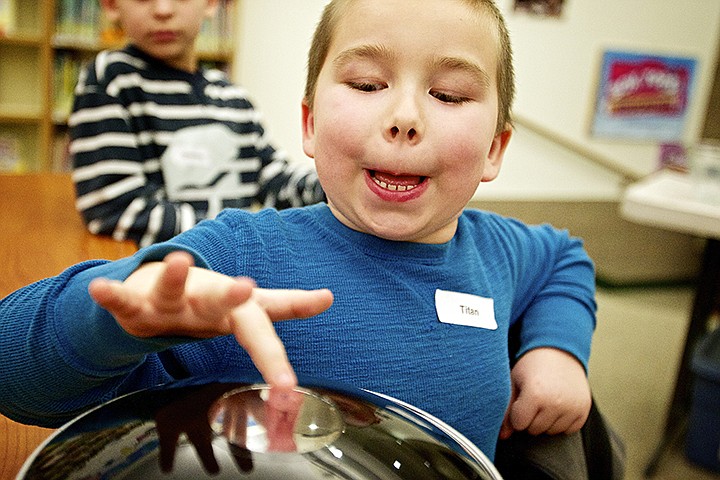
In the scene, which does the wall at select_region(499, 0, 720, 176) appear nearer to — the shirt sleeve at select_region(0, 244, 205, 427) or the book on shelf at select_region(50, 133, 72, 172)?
the book on shelf at select_region(50, 133, 72, 172)

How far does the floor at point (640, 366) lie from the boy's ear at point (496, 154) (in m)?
1.73

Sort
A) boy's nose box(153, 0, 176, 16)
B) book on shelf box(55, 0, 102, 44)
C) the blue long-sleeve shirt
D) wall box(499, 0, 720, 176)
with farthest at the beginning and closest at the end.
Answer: wall box(499, 0, 720, 176), book on shelf box(55, 0, 102, 44), boy's nose box(153, 0, 176, 16), the blue long-sleeve shirt

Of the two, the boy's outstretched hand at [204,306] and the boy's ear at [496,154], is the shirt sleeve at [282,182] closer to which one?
the boy's ear at [496,154]

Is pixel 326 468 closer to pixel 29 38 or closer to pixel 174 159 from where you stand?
pixel 174 159

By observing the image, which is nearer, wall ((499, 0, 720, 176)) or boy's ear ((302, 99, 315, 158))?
boy's ear ((302, 99, 315, 158))

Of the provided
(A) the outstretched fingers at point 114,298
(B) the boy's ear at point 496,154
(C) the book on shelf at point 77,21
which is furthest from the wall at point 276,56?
(A) the outstretched fingers at point 114,298

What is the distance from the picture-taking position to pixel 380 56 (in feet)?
2.23

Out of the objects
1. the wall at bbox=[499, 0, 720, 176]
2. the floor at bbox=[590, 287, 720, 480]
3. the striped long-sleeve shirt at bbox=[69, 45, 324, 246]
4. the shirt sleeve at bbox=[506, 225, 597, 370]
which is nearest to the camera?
the shirt sleeve at bbox=[506, 225, 597, 370]

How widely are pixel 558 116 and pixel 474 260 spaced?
3292mm

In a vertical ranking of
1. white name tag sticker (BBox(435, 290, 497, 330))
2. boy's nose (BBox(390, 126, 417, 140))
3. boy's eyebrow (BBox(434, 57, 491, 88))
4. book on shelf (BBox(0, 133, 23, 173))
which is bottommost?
book on shelf (BBox(0, 133, 23, 173))

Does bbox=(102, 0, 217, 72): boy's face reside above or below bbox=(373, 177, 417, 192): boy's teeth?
above

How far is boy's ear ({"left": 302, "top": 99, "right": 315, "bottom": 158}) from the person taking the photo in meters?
0.81

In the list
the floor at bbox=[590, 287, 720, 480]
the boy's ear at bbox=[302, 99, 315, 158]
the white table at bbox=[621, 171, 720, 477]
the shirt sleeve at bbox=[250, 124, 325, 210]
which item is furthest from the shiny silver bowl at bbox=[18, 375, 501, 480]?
the floor at bbox=[590, 287, 720, 480]

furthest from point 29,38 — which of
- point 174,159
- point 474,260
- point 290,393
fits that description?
point 290,393
